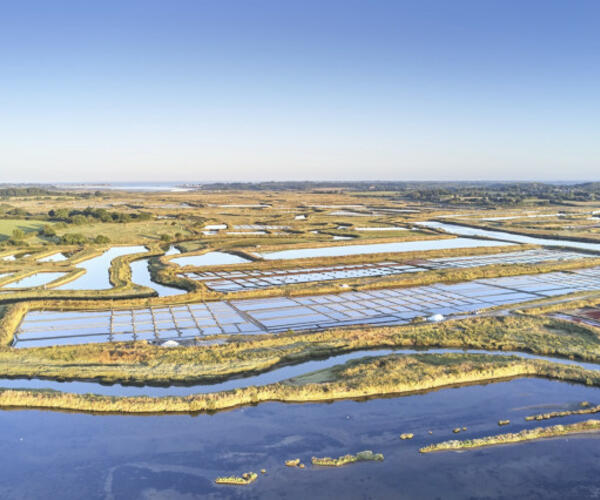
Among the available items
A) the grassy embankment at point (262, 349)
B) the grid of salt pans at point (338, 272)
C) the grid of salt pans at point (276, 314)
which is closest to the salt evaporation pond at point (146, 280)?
the grid of salt pans at point (338, 272)

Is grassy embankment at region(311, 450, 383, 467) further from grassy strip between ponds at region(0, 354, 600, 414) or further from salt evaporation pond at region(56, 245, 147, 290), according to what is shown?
salt evaporation pond at region(56, 245, 147, 290)

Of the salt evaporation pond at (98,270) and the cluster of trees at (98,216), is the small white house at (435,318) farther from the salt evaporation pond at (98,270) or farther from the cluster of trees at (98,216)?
the cluster of trees at (98,216)

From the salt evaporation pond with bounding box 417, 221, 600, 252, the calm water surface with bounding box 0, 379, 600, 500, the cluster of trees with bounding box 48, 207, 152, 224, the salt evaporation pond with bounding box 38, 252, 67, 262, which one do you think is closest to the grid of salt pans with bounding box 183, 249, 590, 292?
the salt evaporation pond with bounding box 417, 221, 600, 252

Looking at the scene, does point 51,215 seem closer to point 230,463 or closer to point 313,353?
point 313,353

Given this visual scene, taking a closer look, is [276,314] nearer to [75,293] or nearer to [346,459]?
[75,293]

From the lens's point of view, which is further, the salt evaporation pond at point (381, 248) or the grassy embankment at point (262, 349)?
the salt evaporation pond at point (381, 248)

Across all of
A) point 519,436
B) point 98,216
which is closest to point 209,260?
point 519,436
